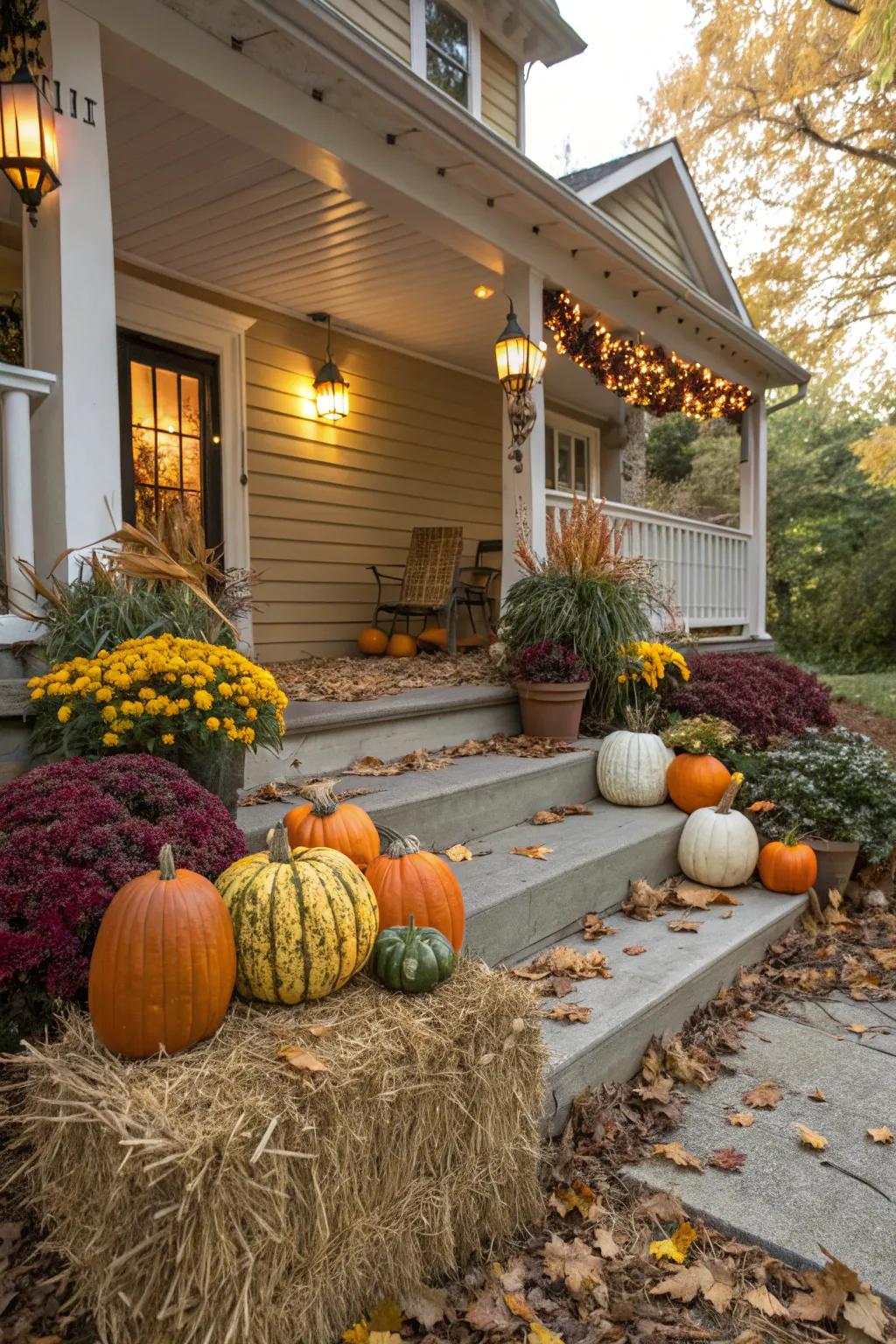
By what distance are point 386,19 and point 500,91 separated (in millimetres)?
1588

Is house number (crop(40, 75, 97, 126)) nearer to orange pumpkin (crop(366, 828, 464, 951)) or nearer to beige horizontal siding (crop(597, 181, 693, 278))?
orange pumpkin (crop(366, 828, 464, 951))

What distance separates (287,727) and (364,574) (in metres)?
3.85

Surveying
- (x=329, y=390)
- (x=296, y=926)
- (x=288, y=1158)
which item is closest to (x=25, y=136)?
Result: (x=296, y=926)

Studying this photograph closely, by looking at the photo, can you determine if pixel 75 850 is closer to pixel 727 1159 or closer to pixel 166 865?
pixel 166 865

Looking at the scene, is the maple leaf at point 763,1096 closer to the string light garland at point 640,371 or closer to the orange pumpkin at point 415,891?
the orange pumpkin at point 415,891

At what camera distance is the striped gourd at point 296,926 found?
1.67 m

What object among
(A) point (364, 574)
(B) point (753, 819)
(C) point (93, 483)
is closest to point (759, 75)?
(A) point (364, 574)

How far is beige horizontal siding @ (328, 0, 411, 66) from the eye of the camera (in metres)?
5.34

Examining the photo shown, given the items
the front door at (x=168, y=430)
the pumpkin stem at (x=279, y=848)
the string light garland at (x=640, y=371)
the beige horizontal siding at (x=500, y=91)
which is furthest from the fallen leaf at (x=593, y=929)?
the beige horizontal siding at (x=500, y=91)

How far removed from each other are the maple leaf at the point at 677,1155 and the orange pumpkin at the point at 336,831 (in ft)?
3.32

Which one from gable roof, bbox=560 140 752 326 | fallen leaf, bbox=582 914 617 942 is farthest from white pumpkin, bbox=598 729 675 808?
gable roof, bbox=560 140 752 326

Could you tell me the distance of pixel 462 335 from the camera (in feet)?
22.4

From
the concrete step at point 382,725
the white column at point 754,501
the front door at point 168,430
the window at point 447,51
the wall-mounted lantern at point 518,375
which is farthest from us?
the white column at point 754,501

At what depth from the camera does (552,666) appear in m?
4.34
